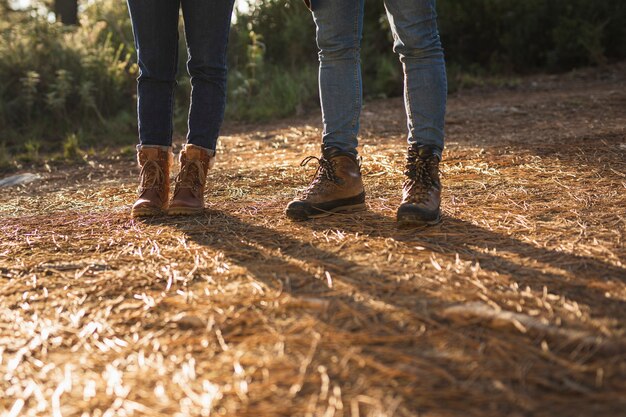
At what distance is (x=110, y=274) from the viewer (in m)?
1.75

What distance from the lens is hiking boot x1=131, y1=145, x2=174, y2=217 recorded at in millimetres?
2471

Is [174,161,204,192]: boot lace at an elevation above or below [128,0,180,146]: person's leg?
below

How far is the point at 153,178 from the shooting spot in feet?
8.17

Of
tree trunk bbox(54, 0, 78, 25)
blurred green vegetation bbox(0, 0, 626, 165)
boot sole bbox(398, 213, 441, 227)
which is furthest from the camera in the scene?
tree trunk bbox(54, 0, 78, 25)

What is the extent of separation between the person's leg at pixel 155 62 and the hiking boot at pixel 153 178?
0.12 feet

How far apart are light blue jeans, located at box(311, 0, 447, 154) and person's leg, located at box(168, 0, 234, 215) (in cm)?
41

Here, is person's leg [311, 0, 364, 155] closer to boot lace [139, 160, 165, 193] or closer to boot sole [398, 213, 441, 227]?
boot sole [398, 213, 441, 227]

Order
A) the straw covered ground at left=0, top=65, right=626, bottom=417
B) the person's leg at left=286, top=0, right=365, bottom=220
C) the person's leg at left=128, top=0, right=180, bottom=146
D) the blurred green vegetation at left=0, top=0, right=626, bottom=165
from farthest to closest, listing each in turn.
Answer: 1. the blurred green vegetation at left=0, top=0, right=626, bottom=165
2. the person's leg at left=128, top=0, right=180, bottom=146
3. the person's leg at left=286, top=0, right=365, bottom=220
4. the straw covered ground at left=0, top=65, right=626, bottom=417

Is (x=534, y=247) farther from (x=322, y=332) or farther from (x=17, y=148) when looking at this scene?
(x=17, y=148)

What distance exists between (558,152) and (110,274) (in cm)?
238

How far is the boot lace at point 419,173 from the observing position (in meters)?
2.15

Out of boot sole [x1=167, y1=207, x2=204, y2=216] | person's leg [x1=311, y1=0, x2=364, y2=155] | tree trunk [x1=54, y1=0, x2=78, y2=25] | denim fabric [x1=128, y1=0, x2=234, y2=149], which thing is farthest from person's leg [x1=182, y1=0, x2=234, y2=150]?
tree trunk [x1=54, y1=0, x2=78, y2=25]

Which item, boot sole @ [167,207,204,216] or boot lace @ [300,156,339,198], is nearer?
boot lace @ [300,156,339,198]

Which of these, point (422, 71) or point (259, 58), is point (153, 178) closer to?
point (422, 71)
